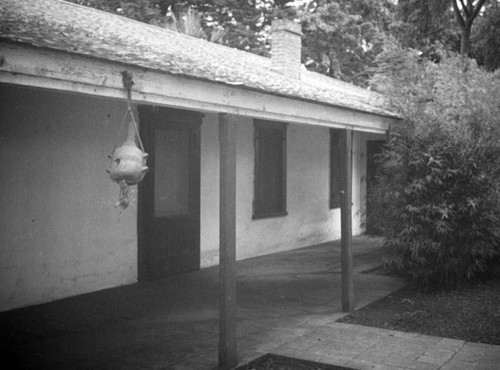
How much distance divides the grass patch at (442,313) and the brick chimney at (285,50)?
5.11 metres

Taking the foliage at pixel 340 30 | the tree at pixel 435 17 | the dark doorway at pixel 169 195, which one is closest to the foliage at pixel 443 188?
the dark doorway at pixel 169 195

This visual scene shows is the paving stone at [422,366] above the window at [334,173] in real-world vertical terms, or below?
below

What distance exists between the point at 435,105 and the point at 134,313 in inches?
211

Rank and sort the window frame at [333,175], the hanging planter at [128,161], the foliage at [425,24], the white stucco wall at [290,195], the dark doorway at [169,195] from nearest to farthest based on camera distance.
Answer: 1. the hanging planter at [128,161]
2. the dark doorway at [169,195]
3. the white stucco wall at [290,195]
4. the window frame at [333,175]
5. the foliage at [425,24]

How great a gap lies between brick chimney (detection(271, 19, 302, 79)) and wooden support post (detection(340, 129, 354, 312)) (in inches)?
181

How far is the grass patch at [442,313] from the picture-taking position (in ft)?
20.4

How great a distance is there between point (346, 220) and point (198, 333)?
2.34 m

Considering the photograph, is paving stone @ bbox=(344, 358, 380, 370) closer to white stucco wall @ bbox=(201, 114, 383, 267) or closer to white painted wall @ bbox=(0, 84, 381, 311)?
white painted wall @ bbox=(0, 84, 381, 311)

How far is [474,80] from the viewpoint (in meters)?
9.27

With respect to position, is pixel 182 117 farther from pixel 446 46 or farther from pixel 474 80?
pixel 446 46

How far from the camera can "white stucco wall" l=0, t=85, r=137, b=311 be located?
656 cm

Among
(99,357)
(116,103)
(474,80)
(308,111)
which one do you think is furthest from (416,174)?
(99,357)

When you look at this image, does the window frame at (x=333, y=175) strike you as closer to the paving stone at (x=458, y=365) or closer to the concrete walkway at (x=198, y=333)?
the concrete walkway at (x=198, y=333)

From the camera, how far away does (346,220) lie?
7152 millimetres
